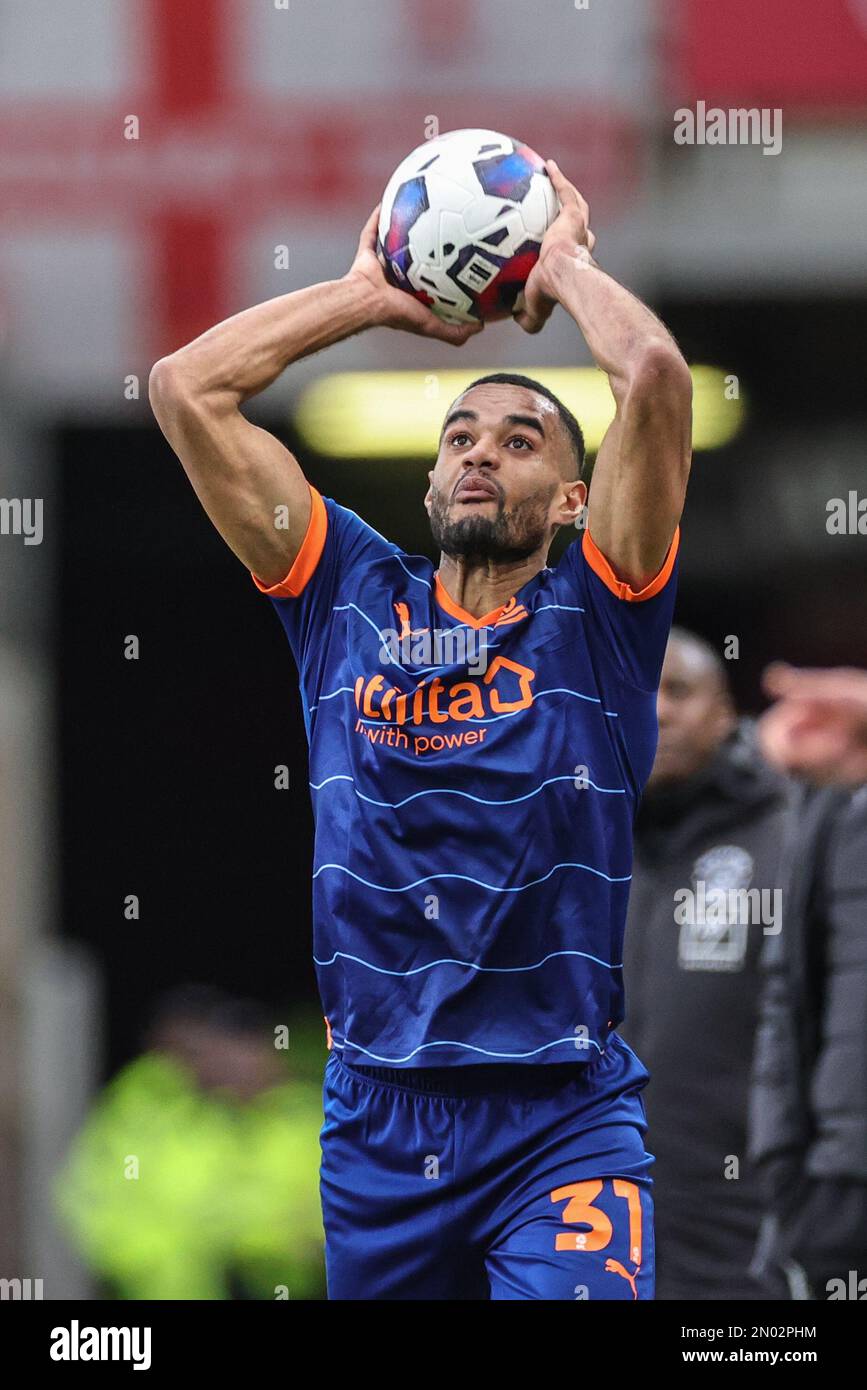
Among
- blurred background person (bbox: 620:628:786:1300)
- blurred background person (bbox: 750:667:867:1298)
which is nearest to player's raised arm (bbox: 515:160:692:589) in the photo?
blurred background person (bbox: 750:667:867:1298)

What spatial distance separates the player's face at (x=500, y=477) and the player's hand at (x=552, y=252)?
18 centimetres

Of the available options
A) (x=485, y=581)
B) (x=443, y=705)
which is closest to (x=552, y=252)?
(x=485, y=581)

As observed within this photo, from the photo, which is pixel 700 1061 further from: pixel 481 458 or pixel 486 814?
pixel 481 458

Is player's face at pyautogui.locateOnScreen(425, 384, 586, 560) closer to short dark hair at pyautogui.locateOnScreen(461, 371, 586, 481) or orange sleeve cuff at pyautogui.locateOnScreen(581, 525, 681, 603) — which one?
short dark hair at pyautogui.locateOnScreen(461, 371, 586, 481)

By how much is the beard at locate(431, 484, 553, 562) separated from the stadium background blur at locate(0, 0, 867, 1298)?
5311mm

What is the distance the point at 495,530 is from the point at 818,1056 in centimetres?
259

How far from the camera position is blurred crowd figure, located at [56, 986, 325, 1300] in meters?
9.03

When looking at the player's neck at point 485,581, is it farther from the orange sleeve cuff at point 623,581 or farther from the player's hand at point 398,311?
the player's hand at point 398,311

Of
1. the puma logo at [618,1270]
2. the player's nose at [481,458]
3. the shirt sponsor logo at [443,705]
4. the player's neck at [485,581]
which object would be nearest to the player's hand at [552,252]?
the player's nose at [481,458]

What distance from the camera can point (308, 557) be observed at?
15.8 feet

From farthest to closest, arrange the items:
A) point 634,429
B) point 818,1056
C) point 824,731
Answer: point 824,731, point 818,1056, point 634,429

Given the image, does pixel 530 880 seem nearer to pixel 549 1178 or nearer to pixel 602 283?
pixel 549 1178

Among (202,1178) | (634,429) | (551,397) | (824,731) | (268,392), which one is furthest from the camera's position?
(268,392)

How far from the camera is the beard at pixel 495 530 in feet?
15.4
